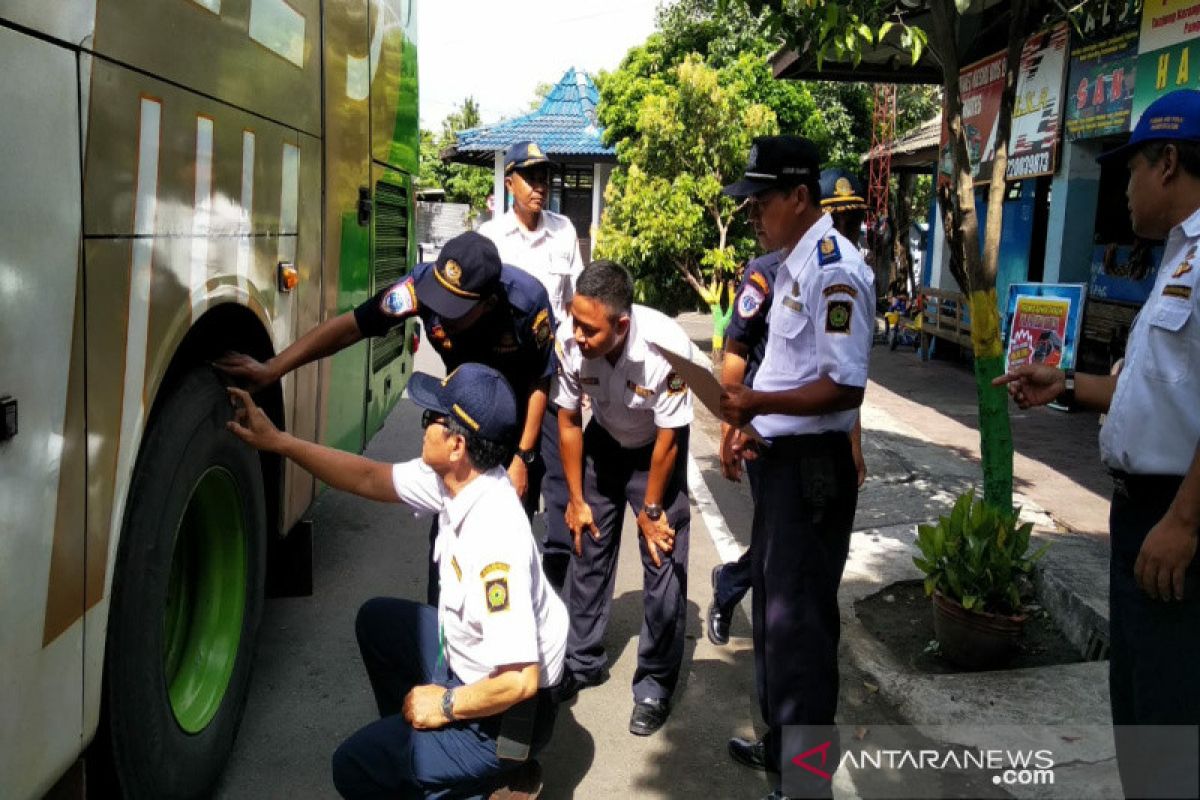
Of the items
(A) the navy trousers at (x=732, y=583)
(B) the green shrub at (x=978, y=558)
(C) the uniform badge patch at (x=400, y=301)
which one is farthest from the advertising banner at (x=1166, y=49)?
(C) the uniform badge patch at (x=400, y=301)

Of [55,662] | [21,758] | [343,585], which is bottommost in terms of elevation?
[343,585]

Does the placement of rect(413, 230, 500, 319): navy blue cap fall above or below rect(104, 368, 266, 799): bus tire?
above

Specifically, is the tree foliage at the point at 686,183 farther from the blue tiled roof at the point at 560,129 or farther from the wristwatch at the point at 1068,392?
the wristwatch at the point at 1068,392

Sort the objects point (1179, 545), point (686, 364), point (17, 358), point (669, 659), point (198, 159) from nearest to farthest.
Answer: point (17, 358) → point (1179, 545) → point (198, 159) → point (686, 364) → point (669, 659)

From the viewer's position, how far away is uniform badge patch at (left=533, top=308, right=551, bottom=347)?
3.45 meters

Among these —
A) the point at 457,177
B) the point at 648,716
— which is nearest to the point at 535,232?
the point at 648,716

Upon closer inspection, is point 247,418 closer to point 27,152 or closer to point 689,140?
point 27,152

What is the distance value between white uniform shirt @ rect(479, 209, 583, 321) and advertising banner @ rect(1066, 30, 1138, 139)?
20.2 ft

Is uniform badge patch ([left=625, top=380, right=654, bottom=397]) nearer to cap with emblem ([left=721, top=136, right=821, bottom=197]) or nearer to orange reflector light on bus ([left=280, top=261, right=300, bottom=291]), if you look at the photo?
cap with emblem ([left=721, top=136, right=821, bottom=197])

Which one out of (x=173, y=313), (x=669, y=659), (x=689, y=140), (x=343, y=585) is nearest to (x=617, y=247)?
(x=689, y=140)

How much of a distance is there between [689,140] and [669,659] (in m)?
9.85

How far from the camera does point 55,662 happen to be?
1.89m

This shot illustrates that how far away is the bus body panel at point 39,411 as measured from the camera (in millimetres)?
1700

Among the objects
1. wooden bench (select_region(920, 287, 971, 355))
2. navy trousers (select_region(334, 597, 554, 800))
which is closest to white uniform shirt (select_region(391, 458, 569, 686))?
navy trousers (select_region(334, 597, 554, 800))
